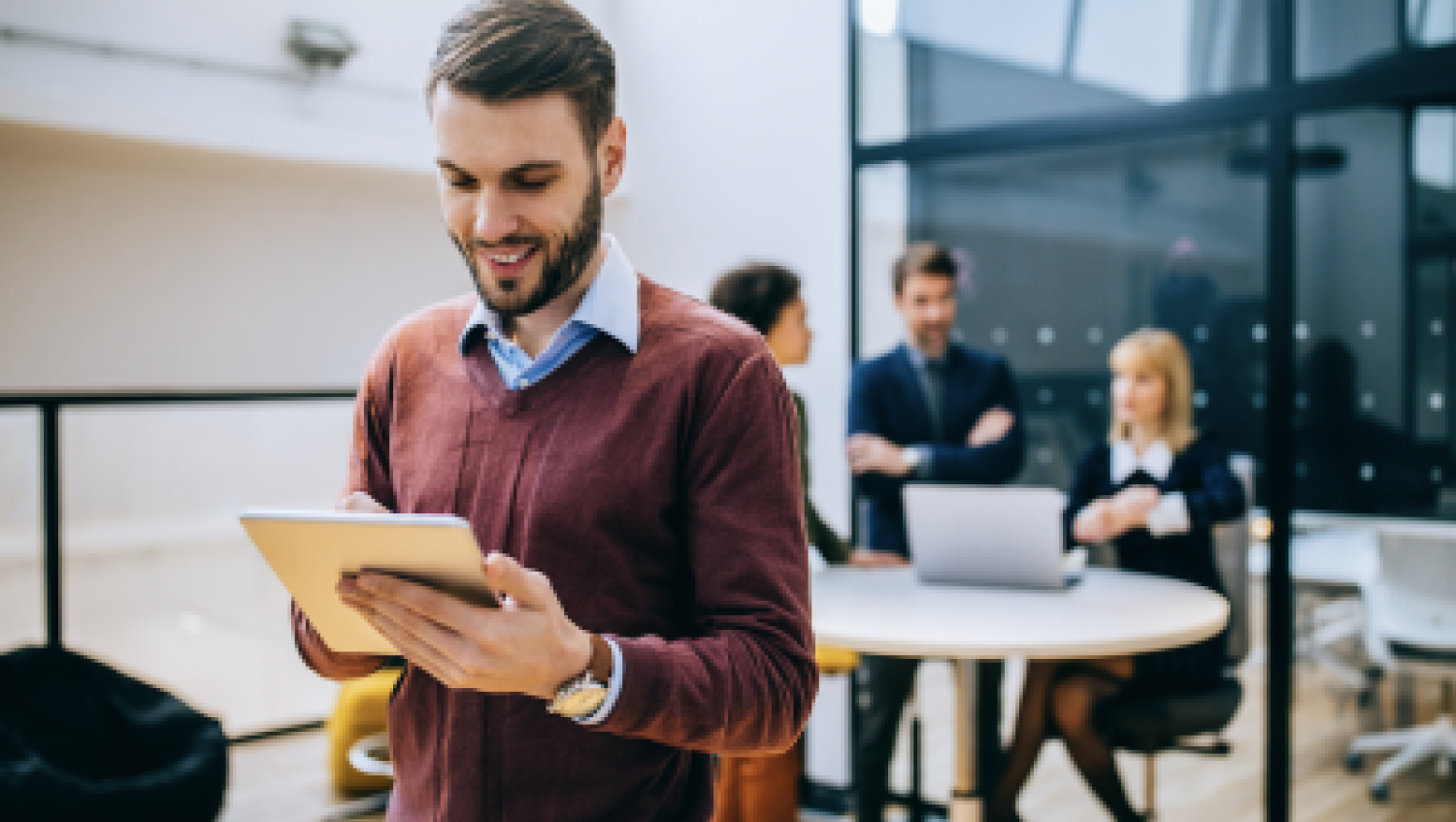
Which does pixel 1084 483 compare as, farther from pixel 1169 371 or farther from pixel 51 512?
pixel 51 512

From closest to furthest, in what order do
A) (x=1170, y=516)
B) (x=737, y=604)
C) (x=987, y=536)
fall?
(x=737, y=604) → (x=987, y=536) → (x=1170, y=516)

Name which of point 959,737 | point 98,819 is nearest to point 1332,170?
point 959,737

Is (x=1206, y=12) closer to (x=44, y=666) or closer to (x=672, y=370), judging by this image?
(x=672, y=370)

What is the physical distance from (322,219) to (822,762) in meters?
2.68

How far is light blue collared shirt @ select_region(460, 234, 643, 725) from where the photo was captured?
107 centimetres

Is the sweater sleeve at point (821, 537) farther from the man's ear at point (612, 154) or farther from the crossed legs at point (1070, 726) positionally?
the man's ear at point (612, 154)

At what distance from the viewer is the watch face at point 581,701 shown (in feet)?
2.92

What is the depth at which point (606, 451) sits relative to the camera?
101cm

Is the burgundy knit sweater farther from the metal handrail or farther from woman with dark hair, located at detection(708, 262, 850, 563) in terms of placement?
the metal handrail

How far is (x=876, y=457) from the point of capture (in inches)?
127

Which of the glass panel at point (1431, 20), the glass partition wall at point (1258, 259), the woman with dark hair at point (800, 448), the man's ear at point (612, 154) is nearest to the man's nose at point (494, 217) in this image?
the man's ear at point (612, 154)

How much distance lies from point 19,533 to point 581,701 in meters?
3.92

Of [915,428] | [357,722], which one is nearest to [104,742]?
[357,722]

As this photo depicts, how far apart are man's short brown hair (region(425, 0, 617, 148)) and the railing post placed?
3.13 m
